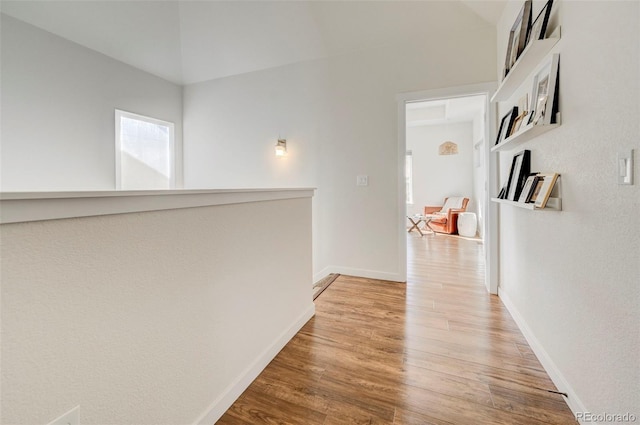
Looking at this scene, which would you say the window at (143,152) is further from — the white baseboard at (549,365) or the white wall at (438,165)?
the white wall at (438,165)

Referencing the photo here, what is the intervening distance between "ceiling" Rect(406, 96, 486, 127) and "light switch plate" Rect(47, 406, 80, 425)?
577cm

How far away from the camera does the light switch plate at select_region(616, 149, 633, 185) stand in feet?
3.12

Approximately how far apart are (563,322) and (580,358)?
0.66 ft

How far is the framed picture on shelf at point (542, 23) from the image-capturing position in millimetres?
1516

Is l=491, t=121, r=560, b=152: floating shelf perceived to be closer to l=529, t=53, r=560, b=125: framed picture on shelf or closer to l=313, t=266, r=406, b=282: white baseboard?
l=529, t=53, r=560, b=125: framed picture on shelf

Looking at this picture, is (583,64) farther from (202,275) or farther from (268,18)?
(268,18)

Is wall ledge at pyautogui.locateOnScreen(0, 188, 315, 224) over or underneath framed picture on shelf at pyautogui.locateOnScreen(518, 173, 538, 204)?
underneath

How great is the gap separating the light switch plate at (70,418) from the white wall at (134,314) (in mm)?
14

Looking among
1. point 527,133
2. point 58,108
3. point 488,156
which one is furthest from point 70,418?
point 58,108

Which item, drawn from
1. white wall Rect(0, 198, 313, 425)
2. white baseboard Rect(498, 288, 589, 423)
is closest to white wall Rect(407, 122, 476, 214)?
white baseboard Rect(498, 288, 589, 423)

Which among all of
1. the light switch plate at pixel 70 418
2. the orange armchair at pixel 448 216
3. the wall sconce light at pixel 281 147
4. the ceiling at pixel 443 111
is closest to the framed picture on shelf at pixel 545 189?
the light switch plate at pixel 70 418

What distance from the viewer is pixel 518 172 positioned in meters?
2.01

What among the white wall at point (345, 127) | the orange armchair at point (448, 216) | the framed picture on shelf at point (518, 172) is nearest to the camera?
the framed picture on shelf at point (518, 172)

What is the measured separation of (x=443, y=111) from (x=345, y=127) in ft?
12.7
